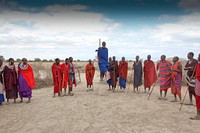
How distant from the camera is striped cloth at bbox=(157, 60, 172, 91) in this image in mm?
11219

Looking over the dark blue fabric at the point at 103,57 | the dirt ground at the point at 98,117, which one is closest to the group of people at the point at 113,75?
the dirt ground at the point at 98,117

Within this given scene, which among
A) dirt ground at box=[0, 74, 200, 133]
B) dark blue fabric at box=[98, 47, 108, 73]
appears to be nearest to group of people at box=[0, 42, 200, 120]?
dirt ground at box=[0, 74, 200, 133]

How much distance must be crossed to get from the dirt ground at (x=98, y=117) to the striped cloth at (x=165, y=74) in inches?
42.8

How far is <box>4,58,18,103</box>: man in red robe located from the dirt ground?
514 mm

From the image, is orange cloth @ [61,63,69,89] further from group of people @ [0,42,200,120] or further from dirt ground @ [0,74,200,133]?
dirt ground @ [0,74,200,133]

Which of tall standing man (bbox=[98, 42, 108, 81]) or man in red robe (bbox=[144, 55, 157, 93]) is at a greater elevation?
tall standing man (bbox=[98, 42, 108, 81])

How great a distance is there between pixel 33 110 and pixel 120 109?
136 inches

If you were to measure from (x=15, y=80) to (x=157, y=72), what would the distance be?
7.28 meters

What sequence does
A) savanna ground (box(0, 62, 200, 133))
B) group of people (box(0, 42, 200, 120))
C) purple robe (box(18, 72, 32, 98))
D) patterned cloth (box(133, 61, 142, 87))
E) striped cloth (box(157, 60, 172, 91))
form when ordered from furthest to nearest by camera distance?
1. patterned cloth (box(133, 61, 142, 87))
2. striped cloth (box(157, 60, 172, 91))
3. purple robe (box(18, 72, 32, 98))
4. group of people (box(0, 42, 200, 120))
5. savanna ground (box(0, 62, 200, 133))

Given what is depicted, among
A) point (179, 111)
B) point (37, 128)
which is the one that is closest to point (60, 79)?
point (37, 128)

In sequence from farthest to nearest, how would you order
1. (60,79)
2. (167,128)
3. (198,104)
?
(60,79), (198,104), (167,128)

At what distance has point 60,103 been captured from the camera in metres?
10.5

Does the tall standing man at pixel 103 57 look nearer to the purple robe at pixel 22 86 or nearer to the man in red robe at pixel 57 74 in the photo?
the man in red robe at pixel 57 74

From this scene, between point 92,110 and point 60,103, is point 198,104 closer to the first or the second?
point 92,110
